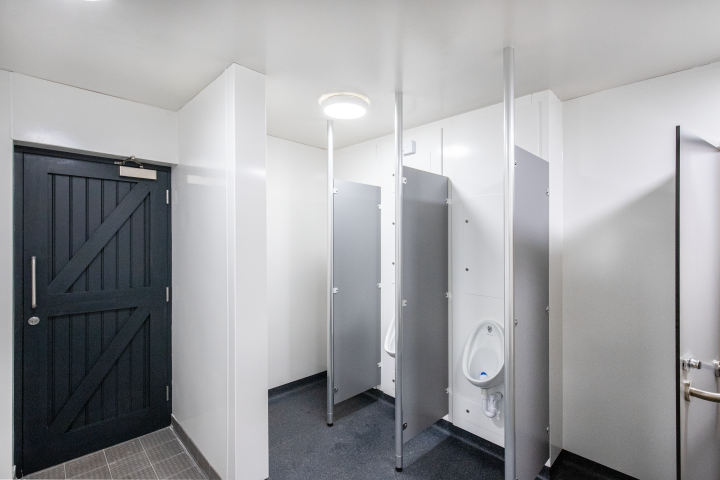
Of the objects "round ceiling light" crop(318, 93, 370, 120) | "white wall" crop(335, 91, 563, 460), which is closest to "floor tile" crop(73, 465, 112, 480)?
"white wall" crop(335, 91, 563, 460)

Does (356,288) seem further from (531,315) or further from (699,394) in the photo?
(699,394)

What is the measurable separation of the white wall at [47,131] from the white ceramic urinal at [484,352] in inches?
110

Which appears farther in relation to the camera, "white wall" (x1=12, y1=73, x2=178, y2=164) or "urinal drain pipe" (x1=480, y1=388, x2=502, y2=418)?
"urinal drain pipe" (x1=480, y1=388, x2=502, y2=418)

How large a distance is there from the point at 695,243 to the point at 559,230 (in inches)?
31.1

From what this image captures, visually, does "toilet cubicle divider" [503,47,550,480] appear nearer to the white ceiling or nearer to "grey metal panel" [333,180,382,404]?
the white ceiling

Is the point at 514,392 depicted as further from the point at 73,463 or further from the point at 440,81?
the point at 73,463

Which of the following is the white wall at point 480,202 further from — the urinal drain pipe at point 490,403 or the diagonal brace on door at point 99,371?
the diagonal brace on door at point 99,371

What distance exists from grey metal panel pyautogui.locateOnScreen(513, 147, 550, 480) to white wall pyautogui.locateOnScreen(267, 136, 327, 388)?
2.26 meters

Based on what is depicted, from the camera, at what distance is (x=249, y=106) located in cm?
202

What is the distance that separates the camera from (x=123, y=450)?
7.98 feet

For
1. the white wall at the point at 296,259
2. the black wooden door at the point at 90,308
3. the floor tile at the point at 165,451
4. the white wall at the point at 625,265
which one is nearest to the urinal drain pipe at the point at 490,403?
the white wall at the point at 625,265

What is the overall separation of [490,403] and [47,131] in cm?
344

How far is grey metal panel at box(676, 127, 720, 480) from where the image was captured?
1.38 meters

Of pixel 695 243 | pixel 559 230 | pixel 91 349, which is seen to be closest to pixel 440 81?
pixel 559 230
